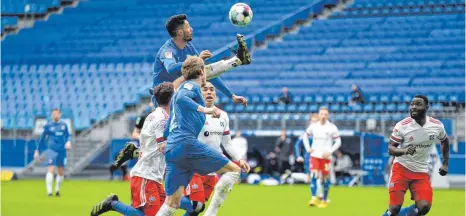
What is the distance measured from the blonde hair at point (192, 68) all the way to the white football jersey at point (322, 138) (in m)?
8.87

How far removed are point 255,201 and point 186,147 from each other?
8.84 meters

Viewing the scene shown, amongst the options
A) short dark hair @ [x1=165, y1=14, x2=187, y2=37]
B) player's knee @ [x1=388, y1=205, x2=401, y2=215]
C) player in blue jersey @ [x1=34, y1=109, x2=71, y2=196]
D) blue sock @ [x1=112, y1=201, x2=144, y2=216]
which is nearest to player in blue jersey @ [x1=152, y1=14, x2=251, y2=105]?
short dark hair @ [x1=165, y1=14, x2=187, y2=37]

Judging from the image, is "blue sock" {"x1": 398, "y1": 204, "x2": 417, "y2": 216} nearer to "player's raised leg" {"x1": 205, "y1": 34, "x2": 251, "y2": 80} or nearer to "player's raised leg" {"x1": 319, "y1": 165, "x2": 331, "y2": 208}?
"player's raised leg" {"x1": 205, "y1": 34, "x2": 251, "y2": 80}

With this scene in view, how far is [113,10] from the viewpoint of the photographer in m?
37.5

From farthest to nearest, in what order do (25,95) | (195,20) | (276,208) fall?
(195,20) → (25,95) → (276,208)

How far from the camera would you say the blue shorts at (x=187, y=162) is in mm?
9102

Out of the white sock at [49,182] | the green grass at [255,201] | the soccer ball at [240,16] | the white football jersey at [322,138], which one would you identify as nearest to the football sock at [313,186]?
the green grass at [255,201]

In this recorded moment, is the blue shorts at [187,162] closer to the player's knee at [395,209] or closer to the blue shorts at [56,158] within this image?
the player's knee at [395,209]

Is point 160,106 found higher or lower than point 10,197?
higher

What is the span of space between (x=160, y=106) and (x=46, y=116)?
66.6 feet

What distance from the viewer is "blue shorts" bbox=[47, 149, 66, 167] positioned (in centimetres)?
2009

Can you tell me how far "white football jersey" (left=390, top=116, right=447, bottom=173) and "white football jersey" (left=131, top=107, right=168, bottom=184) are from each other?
3243 millimetres

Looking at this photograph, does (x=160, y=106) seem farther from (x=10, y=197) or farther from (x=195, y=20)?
(x=195, y=20)

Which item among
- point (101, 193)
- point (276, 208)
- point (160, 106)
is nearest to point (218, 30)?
point (101, 193)
